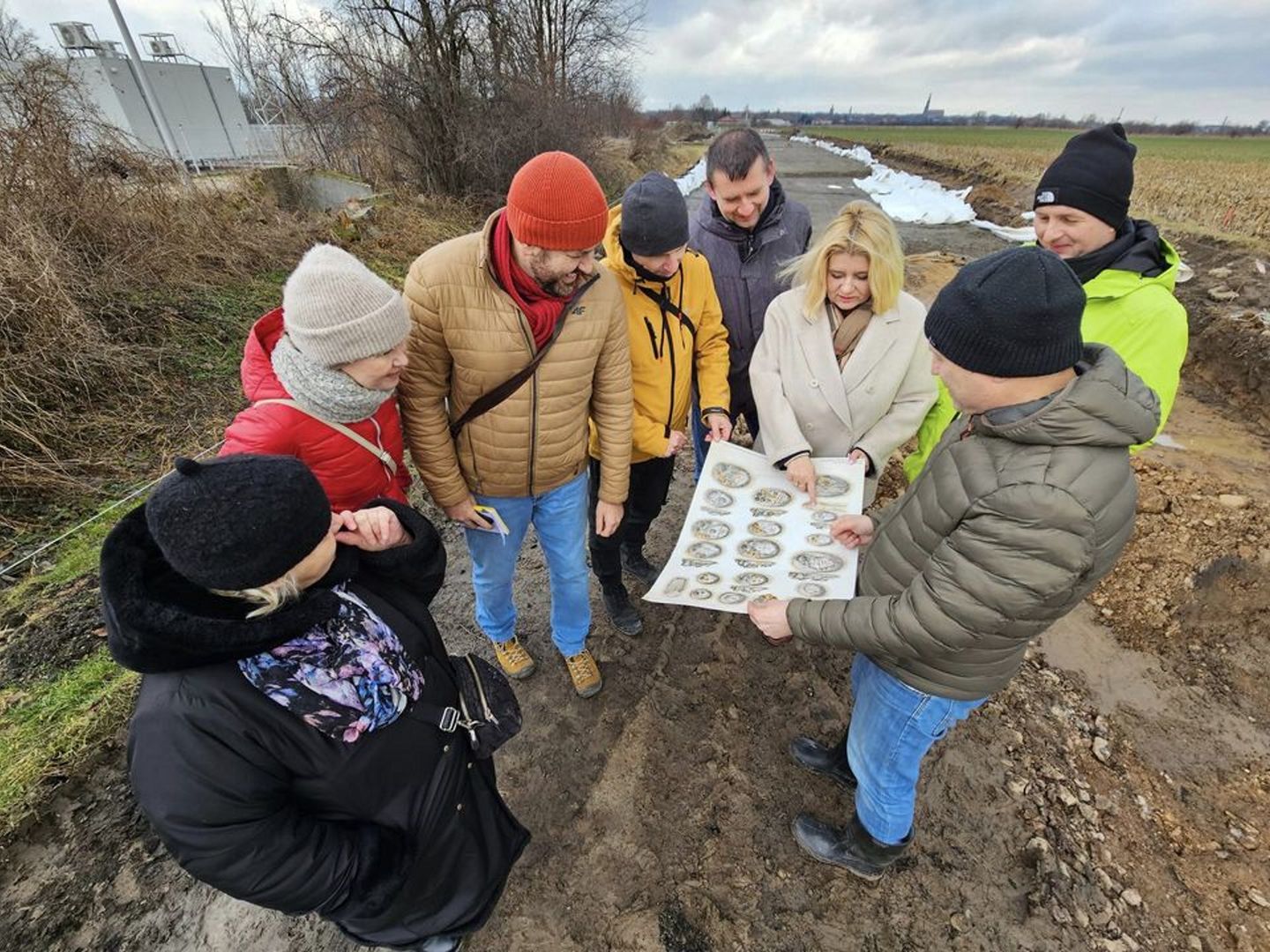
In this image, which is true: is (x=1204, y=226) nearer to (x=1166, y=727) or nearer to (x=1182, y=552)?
(x=1182, y=552)

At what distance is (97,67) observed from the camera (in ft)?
56.4

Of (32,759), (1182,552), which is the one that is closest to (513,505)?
(32,759)

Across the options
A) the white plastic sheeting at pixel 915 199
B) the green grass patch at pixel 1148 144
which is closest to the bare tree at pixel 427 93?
the white plastic sheeting at pixel 915 199

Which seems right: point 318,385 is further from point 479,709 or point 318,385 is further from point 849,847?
point 849,847

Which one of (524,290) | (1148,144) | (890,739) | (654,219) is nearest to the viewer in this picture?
(890,739)

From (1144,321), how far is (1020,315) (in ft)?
3.77

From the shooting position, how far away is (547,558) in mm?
2461

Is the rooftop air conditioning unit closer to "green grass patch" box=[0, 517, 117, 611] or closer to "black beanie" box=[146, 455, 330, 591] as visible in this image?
"green grass patch" box=[0, 517, 117, 611]

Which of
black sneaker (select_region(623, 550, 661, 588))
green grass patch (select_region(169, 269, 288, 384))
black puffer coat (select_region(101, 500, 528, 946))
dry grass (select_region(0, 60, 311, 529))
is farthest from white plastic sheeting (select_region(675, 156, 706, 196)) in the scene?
black puffer coat (select_region(101, 500, 528, 946))

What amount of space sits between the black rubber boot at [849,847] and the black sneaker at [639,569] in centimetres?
150

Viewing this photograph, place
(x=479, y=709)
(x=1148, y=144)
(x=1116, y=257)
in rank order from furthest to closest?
(x=1148, y=144) < (x=1116, y=257) < (x=479, y=709)

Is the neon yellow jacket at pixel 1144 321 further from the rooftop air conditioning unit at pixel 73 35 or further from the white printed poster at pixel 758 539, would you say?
the rooftop air conditioning unit at pixel 73 35

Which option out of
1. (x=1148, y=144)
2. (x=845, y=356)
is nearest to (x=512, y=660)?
(x=845, y=356)

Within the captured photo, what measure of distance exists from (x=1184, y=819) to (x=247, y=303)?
26.2ft
